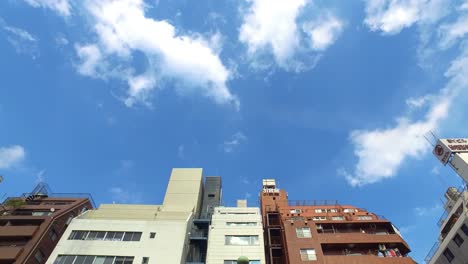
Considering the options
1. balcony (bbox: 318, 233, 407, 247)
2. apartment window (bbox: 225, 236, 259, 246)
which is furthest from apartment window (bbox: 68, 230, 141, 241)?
balcony (bbox: 318, 233, 407, 247)

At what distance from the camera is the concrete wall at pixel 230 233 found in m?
45.2

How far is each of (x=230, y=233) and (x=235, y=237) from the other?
1.12m

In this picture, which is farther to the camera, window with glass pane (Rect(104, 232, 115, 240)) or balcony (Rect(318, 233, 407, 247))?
balcony (Rect(318, 233, 407, 247))

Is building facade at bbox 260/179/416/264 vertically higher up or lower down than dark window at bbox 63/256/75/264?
higher up

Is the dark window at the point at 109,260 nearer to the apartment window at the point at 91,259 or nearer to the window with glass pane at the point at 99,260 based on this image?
the apartment window at the point at 91,259

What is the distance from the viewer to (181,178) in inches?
2618

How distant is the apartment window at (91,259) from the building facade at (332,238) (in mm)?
22896

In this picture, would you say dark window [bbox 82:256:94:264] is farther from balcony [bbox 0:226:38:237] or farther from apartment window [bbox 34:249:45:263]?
balcony [bbox 0:226:38:237]

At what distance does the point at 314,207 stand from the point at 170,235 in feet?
108

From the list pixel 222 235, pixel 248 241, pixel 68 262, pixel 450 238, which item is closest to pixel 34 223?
pixel 68 262

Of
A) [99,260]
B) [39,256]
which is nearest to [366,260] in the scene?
[99,260]

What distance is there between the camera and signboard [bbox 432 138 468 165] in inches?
2245

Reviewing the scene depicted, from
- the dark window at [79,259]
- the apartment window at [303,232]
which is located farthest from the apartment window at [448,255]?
the dark window at [79,259]

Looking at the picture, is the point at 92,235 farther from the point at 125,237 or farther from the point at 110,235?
the point at 125,237
